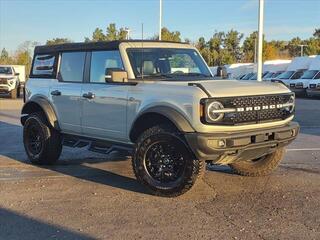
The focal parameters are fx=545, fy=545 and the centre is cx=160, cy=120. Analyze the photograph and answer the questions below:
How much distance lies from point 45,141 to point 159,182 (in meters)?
2.77

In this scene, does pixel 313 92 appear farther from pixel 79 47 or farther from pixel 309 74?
pixel 79 47

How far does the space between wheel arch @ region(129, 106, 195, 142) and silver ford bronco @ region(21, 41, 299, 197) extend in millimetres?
13

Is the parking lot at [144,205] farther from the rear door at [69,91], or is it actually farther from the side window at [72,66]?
the side window at [72,66]

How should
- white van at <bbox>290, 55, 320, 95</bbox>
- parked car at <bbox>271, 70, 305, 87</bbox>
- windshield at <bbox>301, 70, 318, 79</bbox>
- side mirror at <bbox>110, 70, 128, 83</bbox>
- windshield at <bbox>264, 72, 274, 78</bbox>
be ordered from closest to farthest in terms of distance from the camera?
side mirror at <bbox>110, 70, 128, 83</bbox>
white van at <bbox>290, 55, 320, 95</bbox>
windshield at <bbox>301, 70, 318, 79</bbox>
parked car at <bbox>271, 70, 305, 87</bbox>
windshield at <bbox>264, 72, 274, 78</bbox>

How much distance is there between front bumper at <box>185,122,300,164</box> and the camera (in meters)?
6.42

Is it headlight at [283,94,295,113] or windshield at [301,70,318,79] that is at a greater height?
→ headlight at [283,94,295,113]

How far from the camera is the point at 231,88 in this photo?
6.71 metres

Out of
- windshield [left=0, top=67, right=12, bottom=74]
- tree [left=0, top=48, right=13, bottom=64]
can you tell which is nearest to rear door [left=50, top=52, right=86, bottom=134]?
windshield [left=0, top=67, right=12, bottom=74]

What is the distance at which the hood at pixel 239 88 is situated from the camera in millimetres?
6566

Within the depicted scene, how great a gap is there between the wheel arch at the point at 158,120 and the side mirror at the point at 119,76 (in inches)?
22.8

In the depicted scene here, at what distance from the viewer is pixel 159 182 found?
22.7 ft

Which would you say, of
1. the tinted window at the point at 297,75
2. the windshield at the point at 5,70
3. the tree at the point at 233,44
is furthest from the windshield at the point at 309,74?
the tree at the point at 233,44

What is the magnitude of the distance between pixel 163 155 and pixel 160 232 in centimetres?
169

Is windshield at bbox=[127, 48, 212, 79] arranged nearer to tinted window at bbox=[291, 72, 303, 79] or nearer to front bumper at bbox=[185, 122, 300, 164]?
front bumper at bbox=[185, 122, 300, 164]
